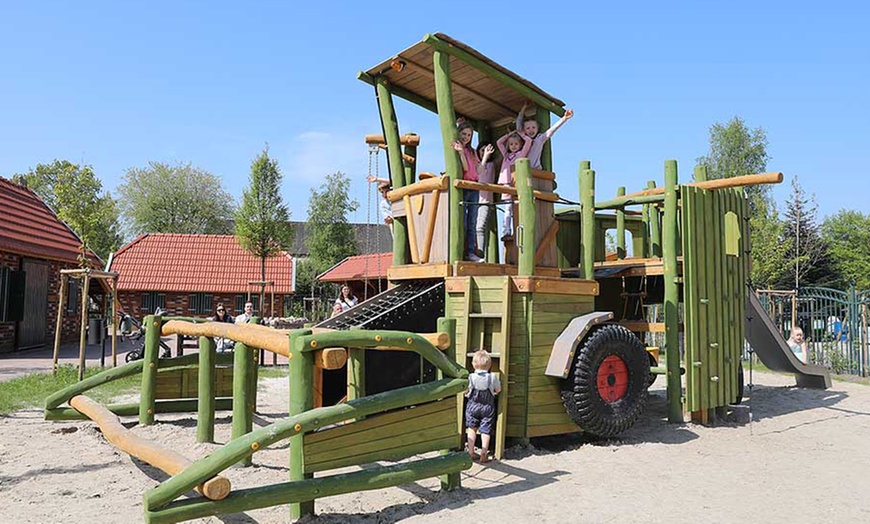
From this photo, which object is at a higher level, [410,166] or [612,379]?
[410,166]

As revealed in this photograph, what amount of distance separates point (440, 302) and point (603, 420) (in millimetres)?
1888

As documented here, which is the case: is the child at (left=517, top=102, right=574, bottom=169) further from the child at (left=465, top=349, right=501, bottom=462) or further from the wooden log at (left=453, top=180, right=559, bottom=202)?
the child at (left=465, top=349, right=501, bottom=462)

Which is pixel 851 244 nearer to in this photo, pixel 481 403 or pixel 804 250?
pixel 804 250

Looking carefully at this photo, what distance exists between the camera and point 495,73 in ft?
22.2

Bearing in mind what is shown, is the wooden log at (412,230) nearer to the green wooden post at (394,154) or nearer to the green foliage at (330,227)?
the green wooden post at (394,154)

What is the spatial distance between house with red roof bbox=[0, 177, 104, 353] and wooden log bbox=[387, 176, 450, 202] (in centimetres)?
1118

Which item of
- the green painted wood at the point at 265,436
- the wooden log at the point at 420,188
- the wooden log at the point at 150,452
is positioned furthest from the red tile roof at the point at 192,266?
the green painted wood at the point at 265,436

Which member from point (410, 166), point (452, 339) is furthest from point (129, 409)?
point (452, 339)

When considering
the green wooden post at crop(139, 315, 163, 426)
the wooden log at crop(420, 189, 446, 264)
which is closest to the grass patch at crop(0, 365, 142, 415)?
the green wooden post at crop(139, 315, 163, 426)

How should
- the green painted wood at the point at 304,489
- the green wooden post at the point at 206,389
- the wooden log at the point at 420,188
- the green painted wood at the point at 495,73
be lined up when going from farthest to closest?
the wooden log at the point at 420,188 < the green painted wood at the point at 495,73 < the green wooden post at the point at 206,389 < the green painted wood at the point at 304,489

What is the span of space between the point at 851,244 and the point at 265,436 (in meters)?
51.2

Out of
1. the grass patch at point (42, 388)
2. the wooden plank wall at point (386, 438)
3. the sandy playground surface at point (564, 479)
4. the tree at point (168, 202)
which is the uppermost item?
the tree at point (168, 202)

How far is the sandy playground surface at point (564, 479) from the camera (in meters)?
4.41

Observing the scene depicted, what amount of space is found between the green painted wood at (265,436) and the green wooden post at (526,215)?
208 centimetres
